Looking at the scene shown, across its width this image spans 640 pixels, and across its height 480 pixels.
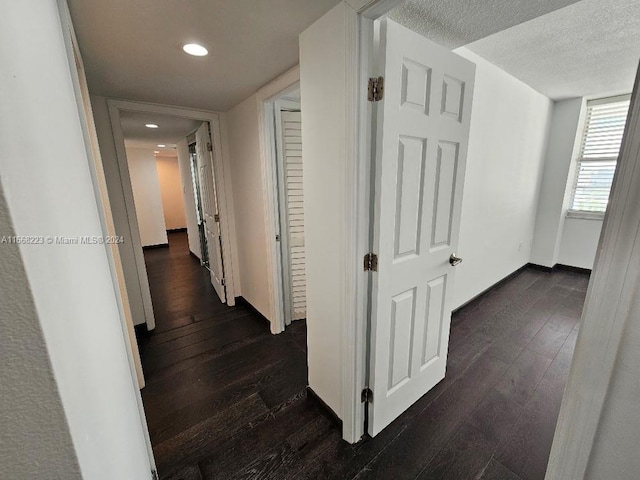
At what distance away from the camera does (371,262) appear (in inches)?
48.5

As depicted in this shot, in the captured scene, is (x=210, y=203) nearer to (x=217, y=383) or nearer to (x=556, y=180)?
(x=217, y=383)

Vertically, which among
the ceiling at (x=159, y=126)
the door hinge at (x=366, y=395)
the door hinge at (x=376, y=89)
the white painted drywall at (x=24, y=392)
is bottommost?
the door hinge at (x=366, y=395)

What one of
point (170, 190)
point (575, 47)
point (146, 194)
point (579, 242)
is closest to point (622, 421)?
point (575, 47)

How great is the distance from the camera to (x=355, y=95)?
1058mm

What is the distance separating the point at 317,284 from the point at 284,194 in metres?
1.13

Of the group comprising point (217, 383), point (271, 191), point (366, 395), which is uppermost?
point (271, 191)

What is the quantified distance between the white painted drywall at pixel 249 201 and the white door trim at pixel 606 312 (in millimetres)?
2024

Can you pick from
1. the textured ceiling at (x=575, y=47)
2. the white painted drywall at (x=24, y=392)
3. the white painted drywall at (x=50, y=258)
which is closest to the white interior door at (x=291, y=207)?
the textured ceiling at (x=575, y=47)

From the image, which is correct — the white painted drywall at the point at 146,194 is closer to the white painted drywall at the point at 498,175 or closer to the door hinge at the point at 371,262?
the door hinge at the point at 371,262

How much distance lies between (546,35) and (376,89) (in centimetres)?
175

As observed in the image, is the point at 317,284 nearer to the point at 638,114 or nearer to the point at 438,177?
the point at 438,177

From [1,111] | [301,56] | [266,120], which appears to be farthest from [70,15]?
[1,111]

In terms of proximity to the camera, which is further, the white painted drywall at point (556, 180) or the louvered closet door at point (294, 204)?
the white painted drywall at point (556, 180)

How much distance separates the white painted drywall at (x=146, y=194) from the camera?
5.28 m
